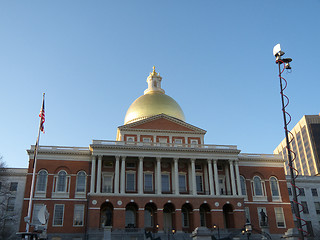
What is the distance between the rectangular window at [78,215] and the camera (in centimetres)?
4738

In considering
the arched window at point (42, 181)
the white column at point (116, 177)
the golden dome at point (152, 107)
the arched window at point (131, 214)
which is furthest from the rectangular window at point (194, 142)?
the arched window at point (42, 181)

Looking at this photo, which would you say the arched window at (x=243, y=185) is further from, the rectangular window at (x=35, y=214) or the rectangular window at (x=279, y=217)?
the rectangular window at (x=35, y=214)

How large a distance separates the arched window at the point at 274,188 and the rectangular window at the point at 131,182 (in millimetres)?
21836

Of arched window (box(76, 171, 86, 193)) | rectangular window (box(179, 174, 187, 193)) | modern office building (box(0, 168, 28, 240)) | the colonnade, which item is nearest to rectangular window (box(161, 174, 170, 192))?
the colonnade

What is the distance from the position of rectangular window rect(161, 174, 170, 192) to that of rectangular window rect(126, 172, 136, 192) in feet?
13.9

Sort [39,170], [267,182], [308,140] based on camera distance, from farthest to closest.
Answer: [308,140], [267,182], [39,170]

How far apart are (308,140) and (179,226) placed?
73.4 m

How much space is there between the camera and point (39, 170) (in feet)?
162

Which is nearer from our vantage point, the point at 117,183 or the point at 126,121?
the point at 117,183

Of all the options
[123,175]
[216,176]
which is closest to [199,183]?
[216,176]

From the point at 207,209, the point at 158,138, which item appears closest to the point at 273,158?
the point at 207,209

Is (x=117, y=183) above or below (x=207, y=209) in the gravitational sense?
above

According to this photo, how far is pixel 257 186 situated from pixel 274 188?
9.00 ft

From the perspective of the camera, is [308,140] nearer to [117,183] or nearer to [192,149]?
[192,149]
